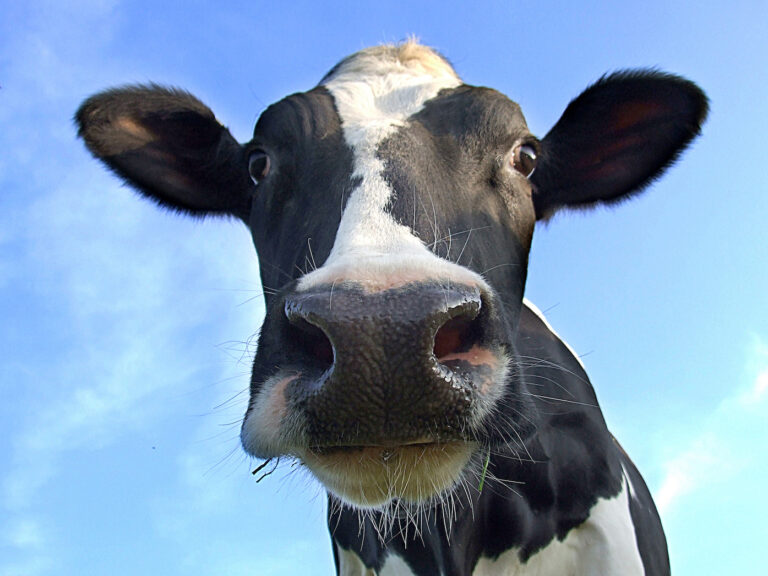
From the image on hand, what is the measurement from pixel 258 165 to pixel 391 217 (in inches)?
60.8

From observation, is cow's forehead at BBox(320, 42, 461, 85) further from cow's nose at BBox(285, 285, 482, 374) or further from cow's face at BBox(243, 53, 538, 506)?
cow's nose at BBox(285, 285, 482, 374)

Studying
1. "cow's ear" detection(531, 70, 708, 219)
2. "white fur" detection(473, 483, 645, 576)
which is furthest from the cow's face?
"white fur" detection(473, 483, 645, 576)

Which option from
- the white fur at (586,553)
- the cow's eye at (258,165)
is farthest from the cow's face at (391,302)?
the white fur at (586,553)

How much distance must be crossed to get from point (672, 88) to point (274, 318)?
3205 millimetres

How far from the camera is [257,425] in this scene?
7.75 feet

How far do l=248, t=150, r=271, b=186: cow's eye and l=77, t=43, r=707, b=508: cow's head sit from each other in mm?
21

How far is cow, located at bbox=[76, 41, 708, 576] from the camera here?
2068 mm

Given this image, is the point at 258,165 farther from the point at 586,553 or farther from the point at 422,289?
the point at 586,553

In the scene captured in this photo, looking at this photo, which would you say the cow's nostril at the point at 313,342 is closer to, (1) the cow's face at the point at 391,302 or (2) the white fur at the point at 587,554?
(1) the cow's face at the point at 391,302

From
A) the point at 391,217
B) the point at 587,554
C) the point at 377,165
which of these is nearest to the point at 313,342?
the point at 391,217

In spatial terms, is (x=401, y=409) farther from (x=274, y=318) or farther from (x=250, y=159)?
(x=250, y=159)

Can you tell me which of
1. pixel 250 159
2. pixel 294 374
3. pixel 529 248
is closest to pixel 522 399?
pixel 294 374

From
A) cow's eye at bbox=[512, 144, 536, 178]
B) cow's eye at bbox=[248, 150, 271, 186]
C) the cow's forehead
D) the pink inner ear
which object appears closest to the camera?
cow's eye at bbox=[512, 144, 536, 178]

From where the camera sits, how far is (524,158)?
3.75m
